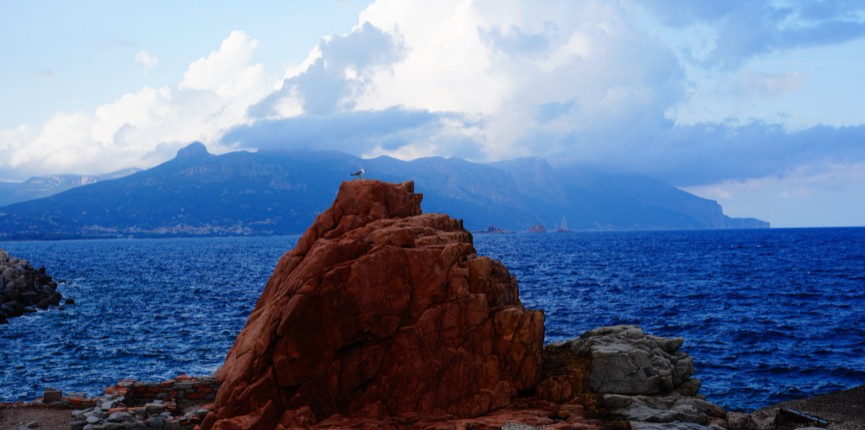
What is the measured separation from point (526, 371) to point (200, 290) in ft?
240

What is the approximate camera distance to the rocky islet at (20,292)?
6938 centimetres

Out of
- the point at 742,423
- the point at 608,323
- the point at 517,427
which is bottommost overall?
the point at 608,323

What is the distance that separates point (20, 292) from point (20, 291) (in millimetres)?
442

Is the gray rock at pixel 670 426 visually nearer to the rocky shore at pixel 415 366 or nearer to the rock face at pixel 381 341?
the rocky shore at pixel 415 366

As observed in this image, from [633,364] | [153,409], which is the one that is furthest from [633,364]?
[153,409]

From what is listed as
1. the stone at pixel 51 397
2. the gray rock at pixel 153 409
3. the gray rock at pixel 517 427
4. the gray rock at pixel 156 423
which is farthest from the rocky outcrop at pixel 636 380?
the stone at pixel 51 397

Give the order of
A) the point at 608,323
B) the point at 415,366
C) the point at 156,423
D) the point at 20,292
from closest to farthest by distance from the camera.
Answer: the point at 415,366 < the point at 156,423 < the point at 608,323 < the point at 20,292

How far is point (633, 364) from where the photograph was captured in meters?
26.6

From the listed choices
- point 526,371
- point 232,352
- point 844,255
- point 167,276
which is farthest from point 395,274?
point 844,255

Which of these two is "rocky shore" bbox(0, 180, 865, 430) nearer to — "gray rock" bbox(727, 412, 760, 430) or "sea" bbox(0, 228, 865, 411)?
"gray rock" bbox(727, 412, 760, 430)

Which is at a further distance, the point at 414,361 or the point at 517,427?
the point at 414,361

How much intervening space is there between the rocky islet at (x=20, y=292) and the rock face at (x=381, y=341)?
53.2 metres

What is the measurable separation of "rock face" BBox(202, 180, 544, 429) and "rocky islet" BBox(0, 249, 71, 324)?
175 feet

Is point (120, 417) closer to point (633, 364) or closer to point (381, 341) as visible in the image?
point (381, 341)
